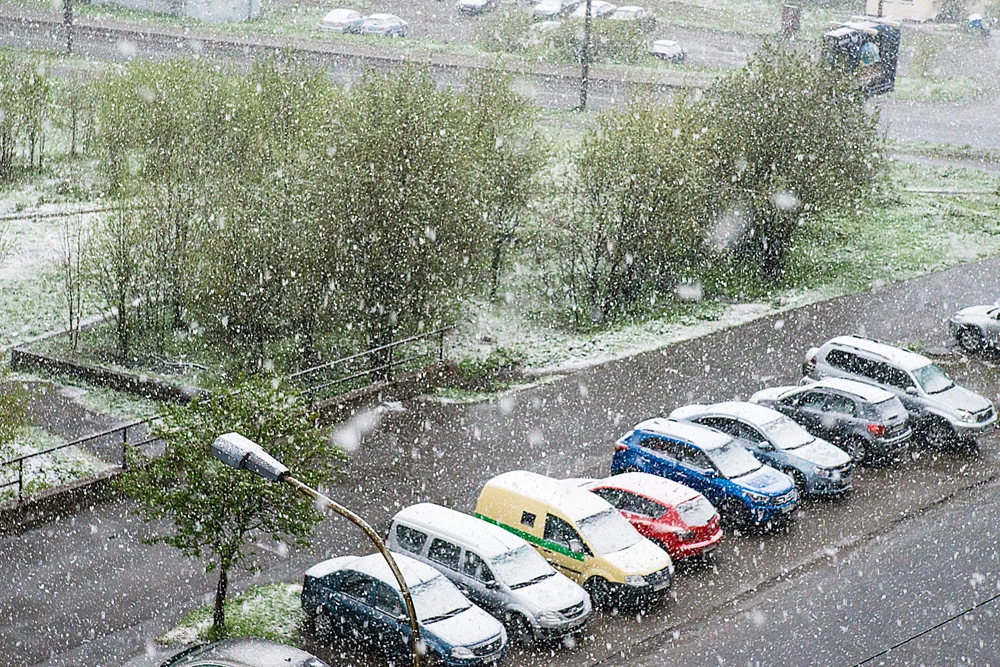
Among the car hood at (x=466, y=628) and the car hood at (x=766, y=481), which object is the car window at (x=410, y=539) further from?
the car hood at (x=766, y=481)

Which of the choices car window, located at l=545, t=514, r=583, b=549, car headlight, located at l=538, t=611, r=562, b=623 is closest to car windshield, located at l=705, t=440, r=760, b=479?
car window, located at l=545, t=514, r=583, b=549

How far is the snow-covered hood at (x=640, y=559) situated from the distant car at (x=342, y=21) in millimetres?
51071

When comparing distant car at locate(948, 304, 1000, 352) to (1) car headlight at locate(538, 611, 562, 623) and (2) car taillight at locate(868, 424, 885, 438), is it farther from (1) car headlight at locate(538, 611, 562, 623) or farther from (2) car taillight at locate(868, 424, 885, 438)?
(1) car headlight at locate(538, 611, 562, 623)

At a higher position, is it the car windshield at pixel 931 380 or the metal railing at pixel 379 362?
the car windshield at pixel 931 380

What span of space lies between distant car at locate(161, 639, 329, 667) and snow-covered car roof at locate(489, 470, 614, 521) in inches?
216

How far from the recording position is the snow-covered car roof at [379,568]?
1767 cm

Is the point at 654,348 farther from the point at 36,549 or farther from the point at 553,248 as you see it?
the point at 36,549

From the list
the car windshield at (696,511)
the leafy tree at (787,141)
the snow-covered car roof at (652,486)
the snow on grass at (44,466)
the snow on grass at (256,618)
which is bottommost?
the snow on grass at (256,618)

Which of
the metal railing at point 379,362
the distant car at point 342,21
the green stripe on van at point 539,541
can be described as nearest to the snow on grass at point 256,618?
the green stripe on van at point 539,541

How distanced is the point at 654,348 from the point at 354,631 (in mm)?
14017

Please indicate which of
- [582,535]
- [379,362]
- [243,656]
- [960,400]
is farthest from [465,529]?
[960,400]

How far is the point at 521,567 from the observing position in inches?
730

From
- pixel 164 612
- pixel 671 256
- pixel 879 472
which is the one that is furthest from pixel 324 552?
pixel 671 256

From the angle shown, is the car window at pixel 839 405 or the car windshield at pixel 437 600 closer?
the car windshield at pixel 437 600
